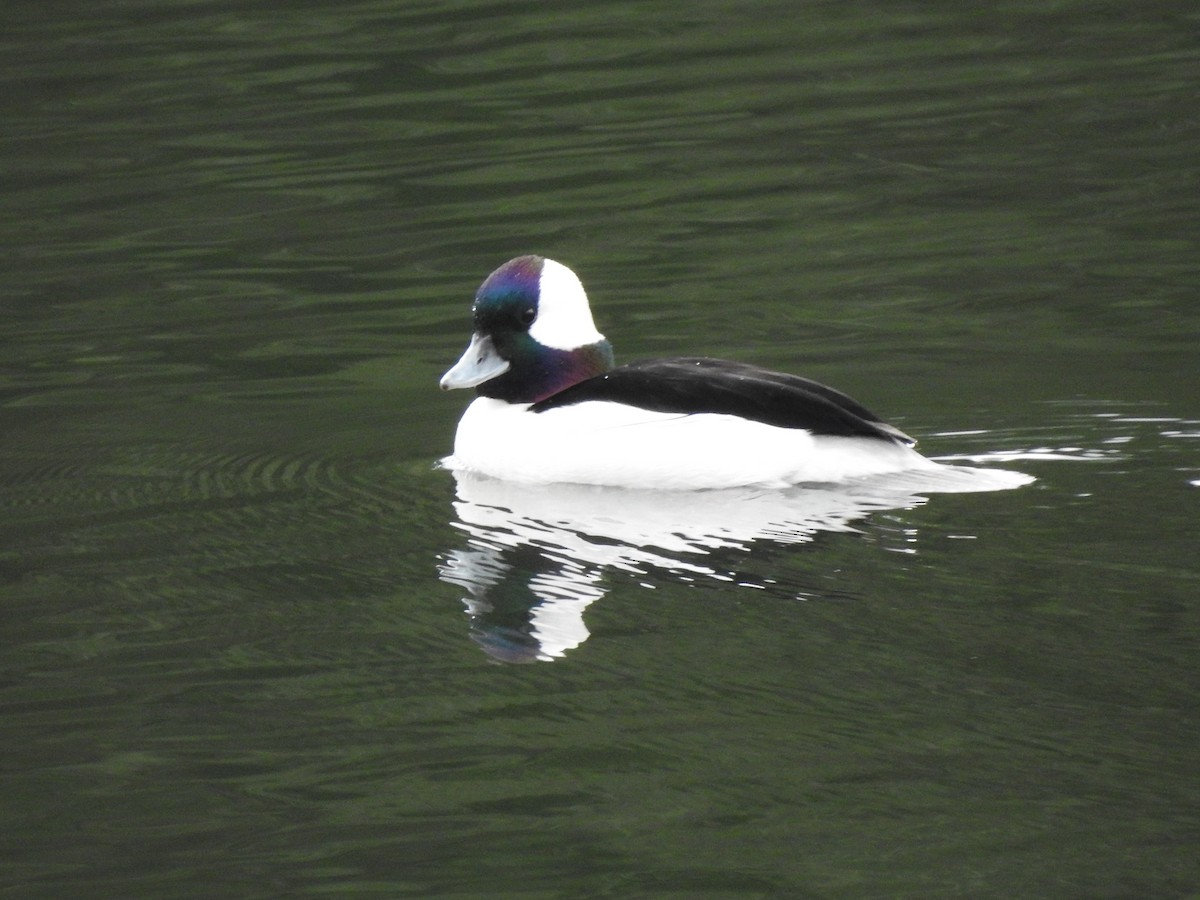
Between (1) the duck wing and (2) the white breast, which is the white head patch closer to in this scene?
(2) the white breast

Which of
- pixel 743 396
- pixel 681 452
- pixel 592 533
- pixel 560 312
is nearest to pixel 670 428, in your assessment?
pixel 681 452

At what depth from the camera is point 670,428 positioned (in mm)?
6465

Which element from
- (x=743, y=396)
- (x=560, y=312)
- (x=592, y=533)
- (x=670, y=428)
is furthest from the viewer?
(x=560, y=312)

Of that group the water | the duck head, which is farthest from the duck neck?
the water

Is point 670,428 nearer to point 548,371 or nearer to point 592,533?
point 592,533

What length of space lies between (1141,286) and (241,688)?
18.9 feet

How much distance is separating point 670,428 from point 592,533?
593mm

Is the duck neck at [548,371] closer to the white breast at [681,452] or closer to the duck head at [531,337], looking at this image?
the duck head at [531,337]

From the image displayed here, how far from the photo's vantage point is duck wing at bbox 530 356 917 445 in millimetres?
6266

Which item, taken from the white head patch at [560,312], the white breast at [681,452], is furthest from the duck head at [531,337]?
the white breast at [681,452]

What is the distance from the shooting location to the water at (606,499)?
159 inches

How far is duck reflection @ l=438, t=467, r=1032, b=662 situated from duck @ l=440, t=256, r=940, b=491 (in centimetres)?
6

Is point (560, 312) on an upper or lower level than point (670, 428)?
upper

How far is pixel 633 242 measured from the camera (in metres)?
11.0
